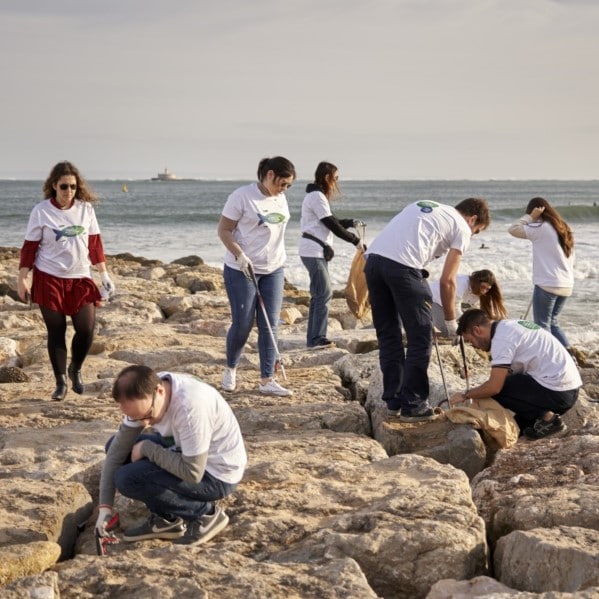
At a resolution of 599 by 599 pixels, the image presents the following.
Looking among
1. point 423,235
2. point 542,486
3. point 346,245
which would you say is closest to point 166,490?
point 542,486

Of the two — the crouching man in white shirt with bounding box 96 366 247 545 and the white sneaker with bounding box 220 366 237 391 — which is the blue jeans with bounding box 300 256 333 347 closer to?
the white sneaker with bounding box 220 366 237 391

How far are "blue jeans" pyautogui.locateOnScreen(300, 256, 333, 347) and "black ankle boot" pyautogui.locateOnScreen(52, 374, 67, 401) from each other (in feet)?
7.63

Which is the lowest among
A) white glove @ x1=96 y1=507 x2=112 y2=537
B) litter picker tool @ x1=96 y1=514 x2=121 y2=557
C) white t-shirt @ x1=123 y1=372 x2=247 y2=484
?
litter picker tool @ x1=96 y1=514 x2=121 y2=557

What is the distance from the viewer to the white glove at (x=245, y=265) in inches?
228

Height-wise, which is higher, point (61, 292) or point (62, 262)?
point (62, 262)

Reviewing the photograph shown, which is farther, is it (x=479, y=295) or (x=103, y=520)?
(x=479, y=295)

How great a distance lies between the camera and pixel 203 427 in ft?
12.0

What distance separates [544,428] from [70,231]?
3.18 meters

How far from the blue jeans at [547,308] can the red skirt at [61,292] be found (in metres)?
3.49

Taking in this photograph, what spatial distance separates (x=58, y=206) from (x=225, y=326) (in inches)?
135

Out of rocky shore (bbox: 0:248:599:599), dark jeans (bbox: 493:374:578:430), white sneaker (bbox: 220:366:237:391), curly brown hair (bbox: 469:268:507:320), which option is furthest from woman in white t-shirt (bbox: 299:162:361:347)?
dark jeans (bbox: 493:374:578:430)

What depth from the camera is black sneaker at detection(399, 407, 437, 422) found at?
5.38 m

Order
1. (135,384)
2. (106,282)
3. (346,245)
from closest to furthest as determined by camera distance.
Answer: (135,384), (106,282), (346,245)

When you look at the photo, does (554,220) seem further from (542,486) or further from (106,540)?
(106,540)
